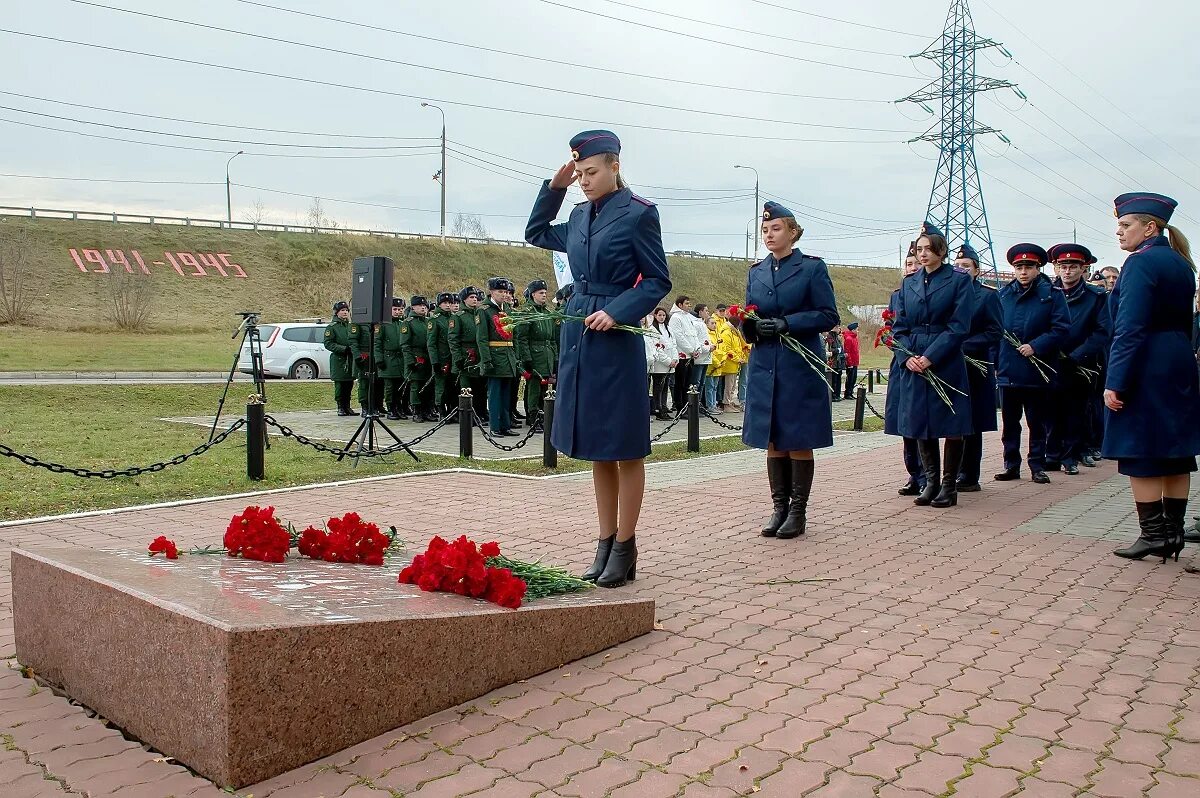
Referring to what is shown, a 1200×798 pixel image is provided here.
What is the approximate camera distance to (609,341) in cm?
526

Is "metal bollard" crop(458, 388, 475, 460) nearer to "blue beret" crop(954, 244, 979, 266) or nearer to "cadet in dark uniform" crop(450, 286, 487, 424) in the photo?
"cadet in dark uniform" crop(450, 286, 487, 424)

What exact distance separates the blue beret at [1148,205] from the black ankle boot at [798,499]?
248cm

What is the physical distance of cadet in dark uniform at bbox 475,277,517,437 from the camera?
1430cm

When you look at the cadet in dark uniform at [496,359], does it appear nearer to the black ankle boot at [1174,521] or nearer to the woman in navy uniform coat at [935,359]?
the woman in navy uniform coat at [935,359]

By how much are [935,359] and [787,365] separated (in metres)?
1.88

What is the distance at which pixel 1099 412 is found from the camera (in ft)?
41.2

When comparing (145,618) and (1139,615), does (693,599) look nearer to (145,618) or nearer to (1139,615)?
(1139,615)

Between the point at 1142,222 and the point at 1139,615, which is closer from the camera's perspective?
the point at 1139,615

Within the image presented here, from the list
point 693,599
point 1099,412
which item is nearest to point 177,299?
point 1099,412

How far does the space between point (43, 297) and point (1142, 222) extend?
45.6 m

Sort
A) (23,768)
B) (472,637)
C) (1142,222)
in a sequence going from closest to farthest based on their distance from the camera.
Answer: (23,768), (472,637), (1142,222)

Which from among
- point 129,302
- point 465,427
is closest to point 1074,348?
point 465,427

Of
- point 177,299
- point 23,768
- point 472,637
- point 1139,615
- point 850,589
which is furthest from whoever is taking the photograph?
point 177,299

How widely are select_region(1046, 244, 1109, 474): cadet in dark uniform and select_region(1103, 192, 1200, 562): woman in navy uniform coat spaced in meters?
4.21
